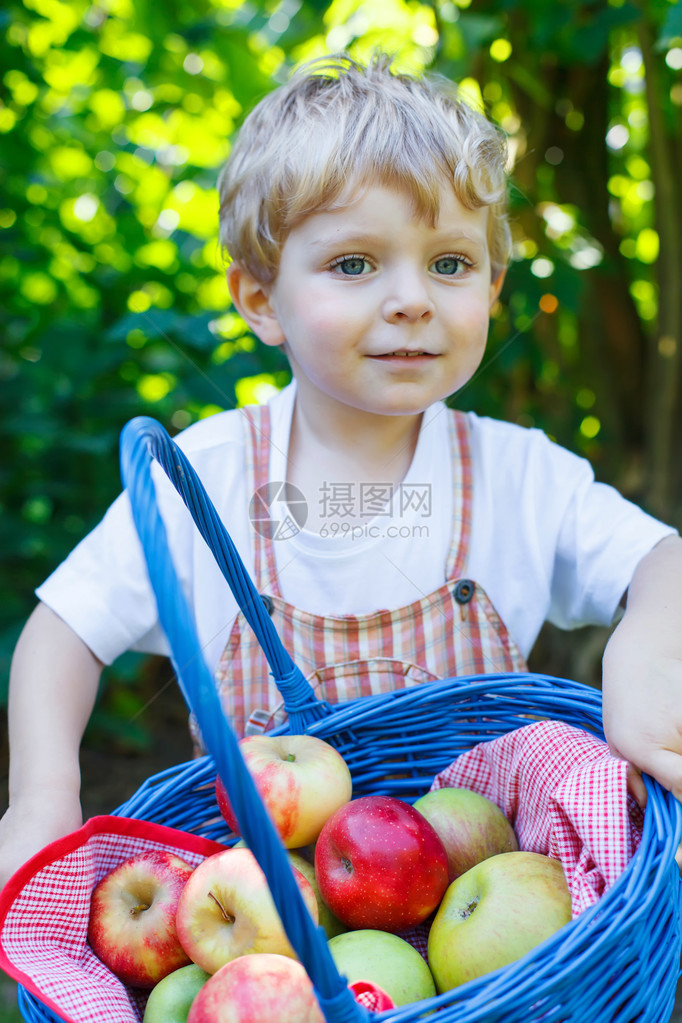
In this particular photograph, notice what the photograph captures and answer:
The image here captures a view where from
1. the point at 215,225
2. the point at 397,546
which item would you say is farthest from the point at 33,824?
the point at 215,225

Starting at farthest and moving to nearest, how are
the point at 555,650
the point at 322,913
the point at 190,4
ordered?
the point at 555,650, the point at 190,4, the point at 322,913

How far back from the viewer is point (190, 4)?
1908mm

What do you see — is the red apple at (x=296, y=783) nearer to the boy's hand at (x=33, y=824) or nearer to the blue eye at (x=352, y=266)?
the boy's hand at (x=33, y=824)

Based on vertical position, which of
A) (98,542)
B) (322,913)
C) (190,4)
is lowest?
(322,913)

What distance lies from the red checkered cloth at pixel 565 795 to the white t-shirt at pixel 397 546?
271 millimetres

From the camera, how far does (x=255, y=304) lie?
123cm

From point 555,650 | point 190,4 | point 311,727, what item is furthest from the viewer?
point 555,650

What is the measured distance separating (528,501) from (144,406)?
94 centimetres

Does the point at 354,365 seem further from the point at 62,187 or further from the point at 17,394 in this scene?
the point at 62,187

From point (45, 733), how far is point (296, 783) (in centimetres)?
30

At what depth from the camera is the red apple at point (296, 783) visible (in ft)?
2.98

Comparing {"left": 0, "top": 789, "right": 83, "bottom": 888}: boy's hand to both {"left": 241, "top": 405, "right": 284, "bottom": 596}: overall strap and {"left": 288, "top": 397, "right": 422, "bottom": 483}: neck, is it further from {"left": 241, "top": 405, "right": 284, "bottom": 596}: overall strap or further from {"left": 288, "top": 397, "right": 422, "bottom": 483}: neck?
{"left": 288, "top": 397, "right": 422, "bottom": 483}: neck

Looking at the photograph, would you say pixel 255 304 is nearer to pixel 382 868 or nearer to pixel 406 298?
pixel 406 298

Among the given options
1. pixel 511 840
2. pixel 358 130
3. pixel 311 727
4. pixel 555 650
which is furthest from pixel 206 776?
pixel 555 650
